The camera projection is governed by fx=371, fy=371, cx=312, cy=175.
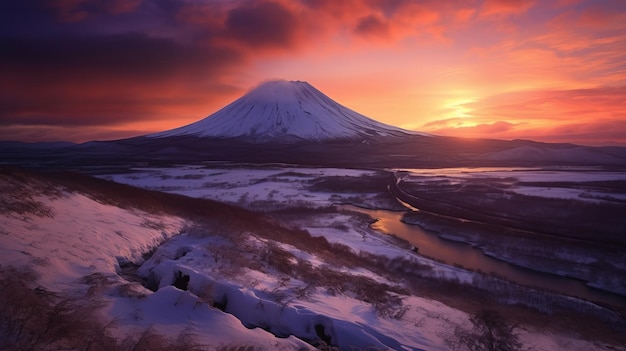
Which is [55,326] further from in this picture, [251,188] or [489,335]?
[251,188]

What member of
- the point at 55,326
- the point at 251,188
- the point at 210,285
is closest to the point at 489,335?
the point at 210,285

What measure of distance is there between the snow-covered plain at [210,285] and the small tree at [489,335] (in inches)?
18.1

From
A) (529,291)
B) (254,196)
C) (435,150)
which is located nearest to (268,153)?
(435,150)

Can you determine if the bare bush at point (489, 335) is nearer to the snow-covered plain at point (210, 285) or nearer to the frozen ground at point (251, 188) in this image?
the snow-covered plain at point (210, 285)

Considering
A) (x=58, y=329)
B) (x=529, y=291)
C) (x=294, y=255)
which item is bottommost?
(x=529, y=291)

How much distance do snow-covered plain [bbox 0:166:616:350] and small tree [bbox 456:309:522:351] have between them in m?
0.46

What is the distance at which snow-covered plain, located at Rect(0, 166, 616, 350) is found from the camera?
9.19 metres

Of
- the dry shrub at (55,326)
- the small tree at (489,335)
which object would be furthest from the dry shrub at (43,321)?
the small tree at (489,335)

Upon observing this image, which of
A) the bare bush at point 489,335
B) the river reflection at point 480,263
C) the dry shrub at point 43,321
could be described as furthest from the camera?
the river reflection at point 480,263

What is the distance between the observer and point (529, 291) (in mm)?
18094

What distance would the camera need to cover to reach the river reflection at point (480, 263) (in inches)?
763

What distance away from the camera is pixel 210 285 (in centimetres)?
1126

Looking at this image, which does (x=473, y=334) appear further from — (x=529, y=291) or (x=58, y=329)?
(x=58, y=329)

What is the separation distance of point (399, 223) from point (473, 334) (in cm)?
2379
